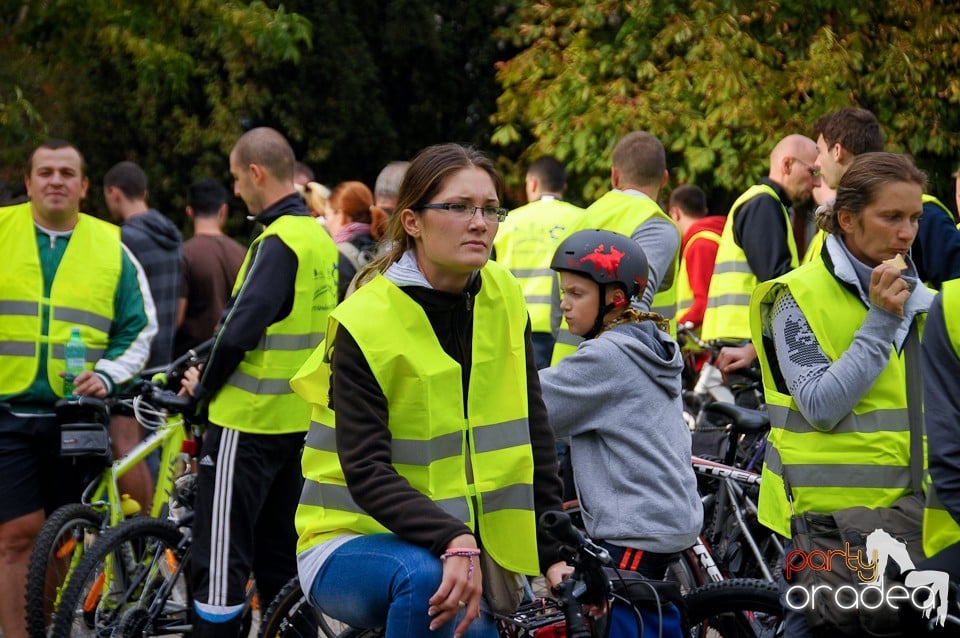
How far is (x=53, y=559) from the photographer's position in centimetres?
642

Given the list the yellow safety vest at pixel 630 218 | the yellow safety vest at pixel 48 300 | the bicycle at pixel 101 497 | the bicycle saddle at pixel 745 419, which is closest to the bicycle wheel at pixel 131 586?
the bicycle at pixel 101 497

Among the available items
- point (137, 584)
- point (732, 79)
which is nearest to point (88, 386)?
point (137, 584)

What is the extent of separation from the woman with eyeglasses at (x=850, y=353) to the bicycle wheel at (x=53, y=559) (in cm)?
329

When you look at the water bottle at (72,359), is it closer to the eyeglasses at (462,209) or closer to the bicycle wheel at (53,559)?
the bicycle wheel at (53,559)

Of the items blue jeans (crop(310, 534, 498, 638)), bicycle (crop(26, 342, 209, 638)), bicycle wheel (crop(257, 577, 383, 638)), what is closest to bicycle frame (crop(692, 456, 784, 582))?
bicycle wheel (crop(257, 577, 383, 638))

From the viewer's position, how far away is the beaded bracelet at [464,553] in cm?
368

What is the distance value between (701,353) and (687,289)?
1.78 feet

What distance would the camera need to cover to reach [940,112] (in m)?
12.2

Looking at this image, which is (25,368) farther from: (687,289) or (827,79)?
(827,79)

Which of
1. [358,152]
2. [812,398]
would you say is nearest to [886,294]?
[812,398]

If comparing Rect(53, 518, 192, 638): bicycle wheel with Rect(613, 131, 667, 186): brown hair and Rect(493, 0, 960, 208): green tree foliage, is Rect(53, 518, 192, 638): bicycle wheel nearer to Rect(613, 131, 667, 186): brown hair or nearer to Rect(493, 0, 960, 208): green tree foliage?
Rect(613, 131, 667, 186): brown hair

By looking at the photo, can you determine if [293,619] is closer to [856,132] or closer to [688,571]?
[688,571]

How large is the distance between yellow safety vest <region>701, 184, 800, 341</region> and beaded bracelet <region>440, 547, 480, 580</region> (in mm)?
4523

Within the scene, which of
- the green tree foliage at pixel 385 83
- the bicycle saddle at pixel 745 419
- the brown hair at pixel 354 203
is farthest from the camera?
the green tree foliage at pixel 385 83
